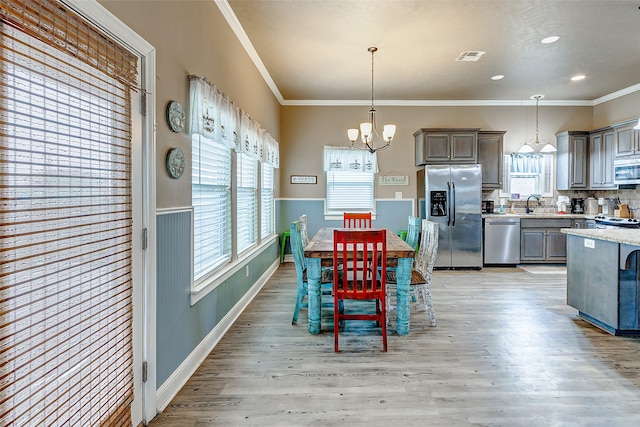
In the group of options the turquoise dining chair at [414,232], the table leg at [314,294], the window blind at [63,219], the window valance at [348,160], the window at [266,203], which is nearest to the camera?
the window blind at [63,219]

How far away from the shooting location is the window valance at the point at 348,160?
20.3ft

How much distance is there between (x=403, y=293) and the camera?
305cm

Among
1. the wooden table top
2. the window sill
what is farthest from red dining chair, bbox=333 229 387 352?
the window sill

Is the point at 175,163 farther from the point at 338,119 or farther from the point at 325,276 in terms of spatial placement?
the point at 338,119

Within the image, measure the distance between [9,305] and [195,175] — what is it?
160cm

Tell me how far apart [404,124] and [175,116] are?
194 inches

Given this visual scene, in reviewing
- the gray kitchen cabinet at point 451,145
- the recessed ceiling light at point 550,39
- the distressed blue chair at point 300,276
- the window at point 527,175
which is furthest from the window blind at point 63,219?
the window at point 527,175

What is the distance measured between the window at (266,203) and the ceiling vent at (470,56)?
2920mm

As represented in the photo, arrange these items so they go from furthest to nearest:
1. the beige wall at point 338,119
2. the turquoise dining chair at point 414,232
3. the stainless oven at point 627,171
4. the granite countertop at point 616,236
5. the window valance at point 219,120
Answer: the stainless oven at point 627,171
the turquoise dining chair at point 414,232
the beige wall at point 338,119
the granite countertop at point 616,236
the window valance at point 219,120

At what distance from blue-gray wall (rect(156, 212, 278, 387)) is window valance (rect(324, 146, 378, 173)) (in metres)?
3.86

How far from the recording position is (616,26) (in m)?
3.51

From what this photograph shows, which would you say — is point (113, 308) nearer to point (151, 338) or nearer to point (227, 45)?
point (151, 338)

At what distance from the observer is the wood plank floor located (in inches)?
77.9

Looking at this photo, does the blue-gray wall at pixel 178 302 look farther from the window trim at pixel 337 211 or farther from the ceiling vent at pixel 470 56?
the ceiling vent at pixel 470 56
